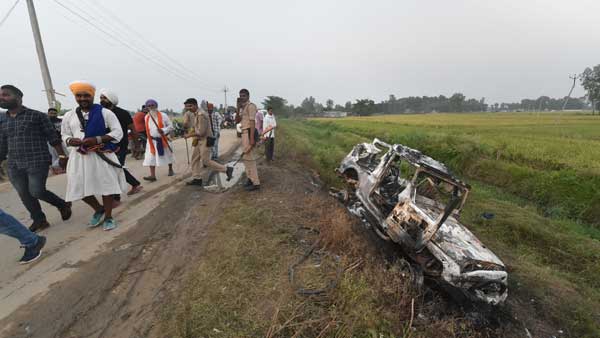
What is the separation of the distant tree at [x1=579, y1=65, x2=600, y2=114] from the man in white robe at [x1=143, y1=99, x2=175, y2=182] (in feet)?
226

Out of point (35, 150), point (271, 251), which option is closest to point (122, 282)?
point (271, 251)

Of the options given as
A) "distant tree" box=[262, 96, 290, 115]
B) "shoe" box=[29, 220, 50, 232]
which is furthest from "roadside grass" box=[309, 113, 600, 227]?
"distant tree" box=[262, 96, 290, 115]

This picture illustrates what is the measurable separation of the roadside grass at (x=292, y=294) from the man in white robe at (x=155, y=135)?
292cm

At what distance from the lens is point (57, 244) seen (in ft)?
10.2

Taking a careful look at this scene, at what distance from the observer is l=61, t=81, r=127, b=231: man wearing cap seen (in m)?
3.05

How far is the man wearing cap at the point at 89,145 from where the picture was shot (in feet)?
10.0

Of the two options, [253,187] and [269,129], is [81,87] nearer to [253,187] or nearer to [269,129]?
[253,187]

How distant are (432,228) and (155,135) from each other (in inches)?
217

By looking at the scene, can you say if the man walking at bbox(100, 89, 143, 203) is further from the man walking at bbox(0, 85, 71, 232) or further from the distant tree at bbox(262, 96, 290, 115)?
the distant tree at bbox(262, 96, 290, 115)

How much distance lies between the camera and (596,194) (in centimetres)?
568

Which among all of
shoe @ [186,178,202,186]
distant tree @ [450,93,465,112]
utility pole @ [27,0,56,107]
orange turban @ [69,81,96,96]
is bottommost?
shoe @ [186,178,202,186]

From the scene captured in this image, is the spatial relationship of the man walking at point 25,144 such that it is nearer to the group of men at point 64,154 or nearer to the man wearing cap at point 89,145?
the group of men at point 64,154

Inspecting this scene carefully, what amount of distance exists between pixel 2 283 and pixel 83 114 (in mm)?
1896

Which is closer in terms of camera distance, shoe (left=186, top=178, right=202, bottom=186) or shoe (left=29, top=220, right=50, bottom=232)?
shoe (left=29, top=220, right=50, bottom=232)
